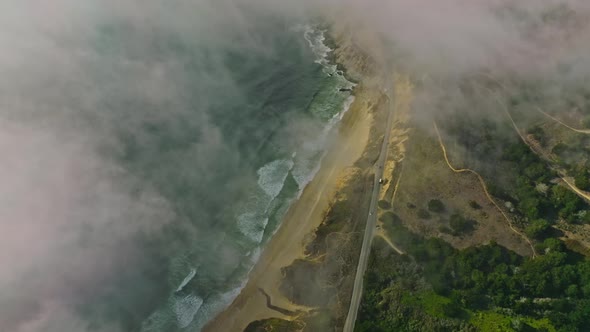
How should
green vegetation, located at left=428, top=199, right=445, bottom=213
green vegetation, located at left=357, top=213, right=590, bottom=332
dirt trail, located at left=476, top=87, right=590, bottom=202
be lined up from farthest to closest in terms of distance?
dirt trail, located at left=476, top=87, right=590, bottom=202, green vegetation, located at left=428, top=199, right=445, bottom=213, green vegetation, located at left=357, top=213, right=590, bottom=332

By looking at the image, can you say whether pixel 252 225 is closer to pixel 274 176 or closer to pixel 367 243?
pixel 274 176

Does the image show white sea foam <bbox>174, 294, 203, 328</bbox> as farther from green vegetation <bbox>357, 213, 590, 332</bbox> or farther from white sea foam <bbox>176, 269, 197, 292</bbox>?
green vegetation <bbox>357, 213, 590, 332</bbox>

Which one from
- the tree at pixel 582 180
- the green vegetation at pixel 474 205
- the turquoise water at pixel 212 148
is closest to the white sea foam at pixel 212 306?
the turquoise water at pixel 212 148

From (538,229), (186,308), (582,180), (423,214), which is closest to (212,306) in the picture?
(186,308)

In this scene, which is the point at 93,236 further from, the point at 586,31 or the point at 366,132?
the point at 586,31

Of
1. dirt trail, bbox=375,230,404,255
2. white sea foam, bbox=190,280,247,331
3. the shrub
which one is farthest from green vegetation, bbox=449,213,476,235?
white sea foam, bbox=190,280,247,331
